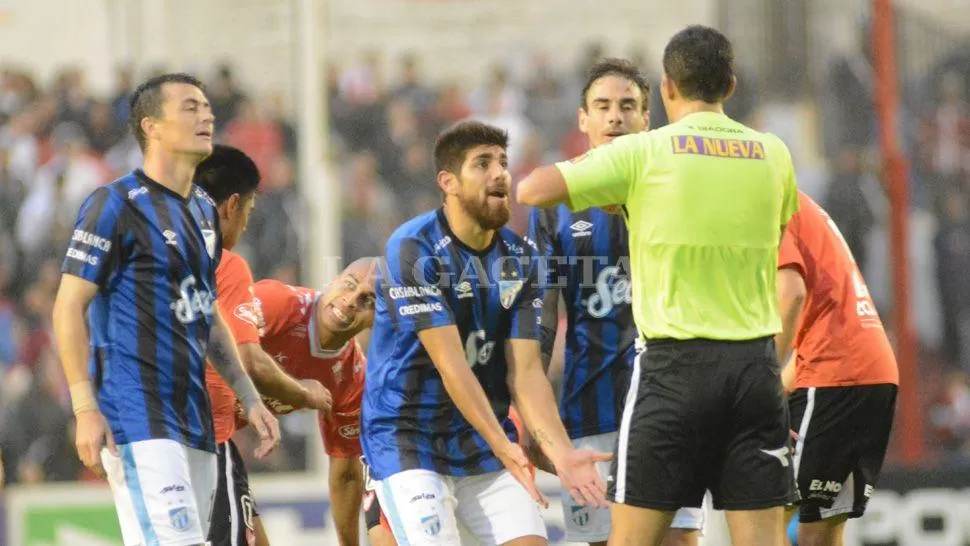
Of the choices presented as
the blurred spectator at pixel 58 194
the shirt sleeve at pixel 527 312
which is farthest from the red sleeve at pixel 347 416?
the blurred spectator at pixel 58 194

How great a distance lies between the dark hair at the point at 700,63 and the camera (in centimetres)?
536

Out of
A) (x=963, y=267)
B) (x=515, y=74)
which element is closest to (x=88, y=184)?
(x=515, y=74)

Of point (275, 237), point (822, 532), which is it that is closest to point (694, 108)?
point (822, 532)

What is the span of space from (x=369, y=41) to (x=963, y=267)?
810cm

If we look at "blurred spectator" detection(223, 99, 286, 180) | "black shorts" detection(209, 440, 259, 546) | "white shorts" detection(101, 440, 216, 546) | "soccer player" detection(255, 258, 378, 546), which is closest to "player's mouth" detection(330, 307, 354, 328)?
"soccer player" detection(255, 258, 378, 546)

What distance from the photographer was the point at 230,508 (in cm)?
681

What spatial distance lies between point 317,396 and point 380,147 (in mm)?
7962

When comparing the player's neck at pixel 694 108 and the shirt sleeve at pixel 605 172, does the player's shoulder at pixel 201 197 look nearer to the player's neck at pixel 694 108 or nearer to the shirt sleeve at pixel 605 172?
the shirt sleeve at pixel 605 172

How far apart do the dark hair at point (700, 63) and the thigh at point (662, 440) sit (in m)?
0.92

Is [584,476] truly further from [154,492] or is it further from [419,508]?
[154,492]

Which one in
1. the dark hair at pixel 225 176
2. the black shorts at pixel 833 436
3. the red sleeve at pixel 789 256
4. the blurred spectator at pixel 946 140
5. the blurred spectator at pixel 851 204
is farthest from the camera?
the blurred spectator at pixel 946 140

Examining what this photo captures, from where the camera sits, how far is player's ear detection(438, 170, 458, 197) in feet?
20.3

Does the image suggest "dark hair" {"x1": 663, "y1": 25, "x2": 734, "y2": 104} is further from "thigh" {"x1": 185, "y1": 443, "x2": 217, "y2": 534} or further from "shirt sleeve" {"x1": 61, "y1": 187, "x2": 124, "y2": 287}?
"thigh" {"x1": 185, "y1": 443, "x2": 217, "y2": 534}

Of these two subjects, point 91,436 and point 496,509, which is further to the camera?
point 496,509
